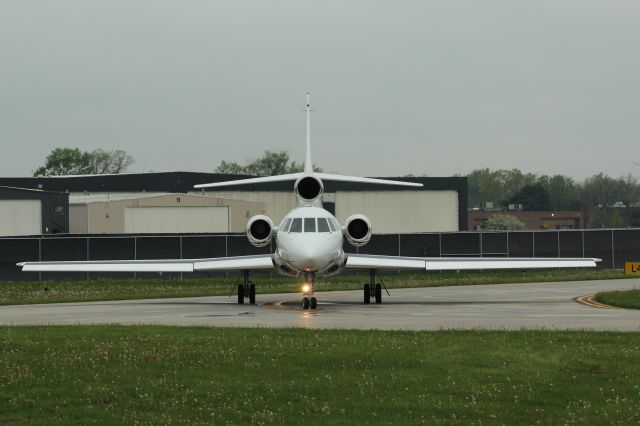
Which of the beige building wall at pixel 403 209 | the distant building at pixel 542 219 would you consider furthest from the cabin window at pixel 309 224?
the distant building at pixel 542 219

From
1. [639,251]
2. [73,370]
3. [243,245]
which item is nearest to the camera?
[73,370]

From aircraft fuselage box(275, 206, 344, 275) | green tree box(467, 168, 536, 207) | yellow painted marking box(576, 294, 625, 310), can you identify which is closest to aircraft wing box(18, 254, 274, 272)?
aircraft fuselage box(275, 206, 344, 275)

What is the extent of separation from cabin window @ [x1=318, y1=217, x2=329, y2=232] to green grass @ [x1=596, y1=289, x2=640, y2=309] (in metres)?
8.22

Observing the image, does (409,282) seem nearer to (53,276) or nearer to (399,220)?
(53,276)

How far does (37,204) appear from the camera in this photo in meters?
65.1

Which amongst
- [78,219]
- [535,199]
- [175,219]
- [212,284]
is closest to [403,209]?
[175,219]

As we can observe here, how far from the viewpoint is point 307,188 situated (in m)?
33.3

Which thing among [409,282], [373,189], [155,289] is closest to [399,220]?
[373,189]

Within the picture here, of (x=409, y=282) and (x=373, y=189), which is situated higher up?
(x=373, y=189)

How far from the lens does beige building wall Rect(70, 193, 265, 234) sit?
66.6 m

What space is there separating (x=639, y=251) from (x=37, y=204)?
117 feet

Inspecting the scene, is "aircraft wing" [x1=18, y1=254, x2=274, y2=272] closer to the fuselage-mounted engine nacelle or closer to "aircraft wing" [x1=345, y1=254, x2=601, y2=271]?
the fuselage-mounted engine nacelle

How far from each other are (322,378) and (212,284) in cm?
3015

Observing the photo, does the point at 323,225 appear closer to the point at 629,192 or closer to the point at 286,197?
the point at 286,197
